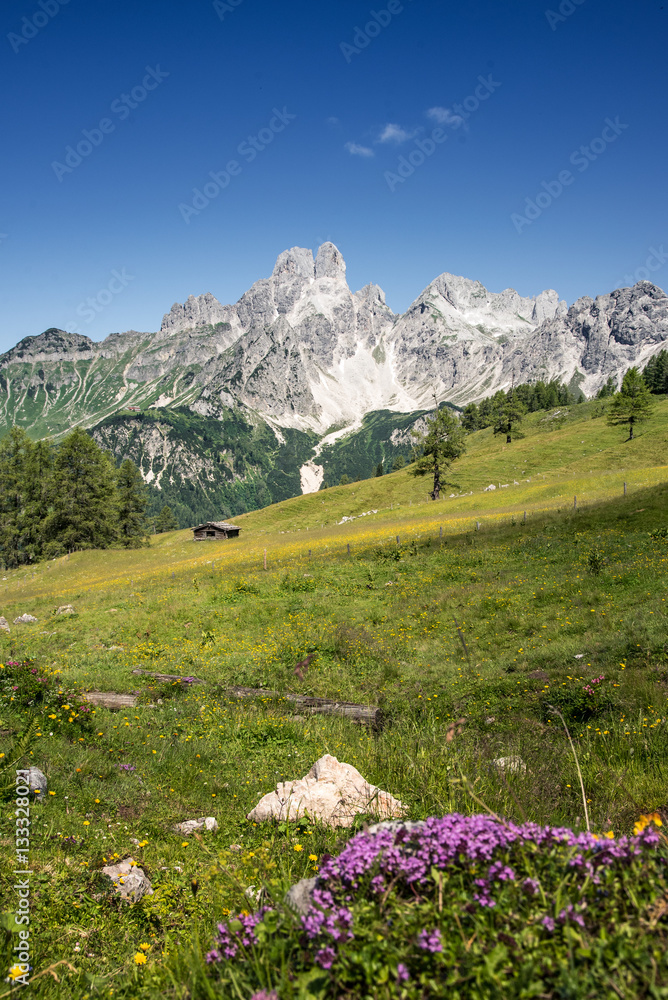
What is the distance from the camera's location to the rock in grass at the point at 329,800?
5.56 m

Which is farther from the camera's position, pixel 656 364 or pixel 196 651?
pixel 656 364

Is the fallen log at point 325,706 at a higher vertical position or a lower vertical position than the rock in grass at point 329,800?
lower

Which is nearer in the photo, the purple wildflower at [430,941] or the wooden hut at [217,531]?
the purple wildflower at [430,941]

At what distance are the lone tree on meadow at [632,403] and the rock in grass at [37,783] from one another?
9198cm

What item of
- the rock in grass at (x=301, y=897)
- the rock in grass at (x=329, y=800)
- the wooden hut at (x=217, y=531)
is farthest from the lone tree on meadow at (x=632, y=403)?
the rock in grass at (x=301, y=897)

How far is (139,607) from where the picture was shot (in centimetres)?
2261

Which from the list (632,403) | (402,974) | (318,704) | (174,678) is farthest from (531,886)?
(632,403)

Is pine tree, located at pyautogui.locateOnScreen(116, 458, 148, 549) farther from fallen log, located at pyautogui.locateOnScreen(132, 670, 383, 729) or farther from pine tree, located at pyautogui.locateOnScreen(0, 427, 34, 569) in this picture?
fallen log, located at pyautogui.locateOnScreen(132, 670, 383, 729)

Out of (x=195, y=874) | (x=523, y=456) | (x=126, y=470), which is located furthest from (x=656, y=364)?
(x=195, y=874)

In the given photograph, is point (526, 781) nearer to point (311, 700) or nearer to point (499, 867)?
point (499, 867)

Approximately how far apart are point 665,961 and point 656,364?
163m

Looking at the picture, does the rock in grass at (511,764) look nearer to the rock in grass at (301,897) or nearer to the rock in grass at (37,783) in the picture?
the rock in grass at (301,897)

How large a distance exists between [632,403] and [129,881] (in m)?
95.1

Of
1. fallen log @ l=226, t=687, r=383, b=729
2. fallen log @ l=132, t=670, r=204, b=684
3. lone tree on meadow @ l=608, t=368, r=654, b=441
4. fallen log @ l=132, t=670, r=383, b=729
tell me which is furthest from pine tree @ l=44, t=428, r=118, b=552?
lone tree on meadow @ l=608, t=368, r=654, b=441
